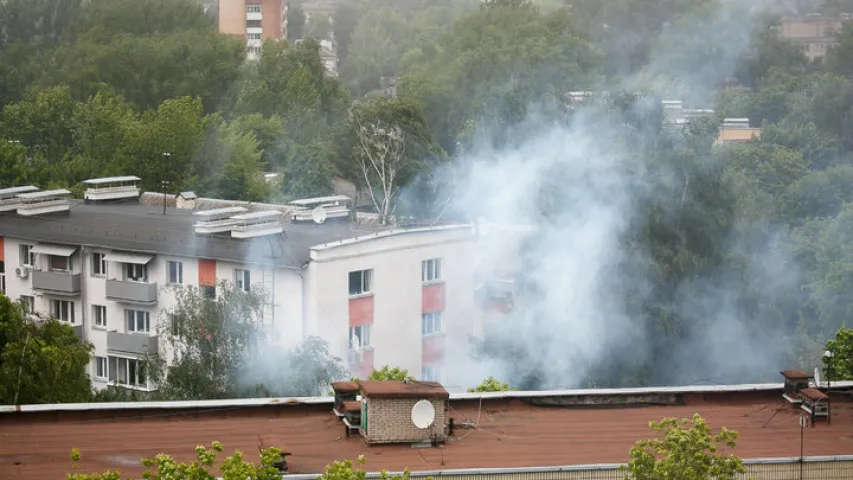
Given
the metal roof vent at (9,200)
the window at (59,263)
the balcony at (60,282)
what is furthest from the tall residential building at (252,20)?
the balcony at (60,282)

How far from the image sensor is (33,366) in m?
20.4

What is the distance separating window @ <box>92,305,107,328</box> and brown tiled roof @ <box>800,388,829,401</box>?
1571 centimetres

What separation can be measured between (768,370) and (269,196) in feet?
52.6

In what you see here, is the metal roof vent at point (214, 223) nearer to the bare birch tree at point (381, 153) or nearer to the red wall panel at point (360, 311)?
the red wall panel at point (360, 311)

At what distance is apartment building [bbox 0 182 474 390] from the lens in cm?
2605

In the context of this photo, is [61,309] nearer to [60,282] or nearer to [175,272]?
[60,282]

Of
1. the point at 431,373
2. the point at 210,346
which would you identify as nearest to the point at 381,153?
the point at 431,373

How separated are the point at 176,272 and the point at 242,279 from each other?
1.53m

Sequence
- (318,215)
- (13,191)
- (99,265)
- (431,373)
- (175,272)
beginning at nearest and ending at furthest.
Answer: (431,373), (175,272), (99,265), (318,215), (13,191)

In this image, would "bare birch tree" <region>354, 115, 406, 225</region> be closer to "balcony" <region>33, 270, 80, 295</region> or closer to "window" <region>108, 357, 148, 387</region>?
"balcony" <region>33, 270, 80, 295</region>

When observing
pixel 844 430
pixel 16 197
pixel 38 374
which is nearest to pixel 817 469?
pixel 844 430

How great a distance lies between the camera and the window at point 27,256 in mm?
29781

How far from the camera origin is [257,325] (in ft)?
79.5

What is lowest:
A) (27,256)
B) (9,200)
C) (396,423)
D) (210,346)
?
(396,423)
